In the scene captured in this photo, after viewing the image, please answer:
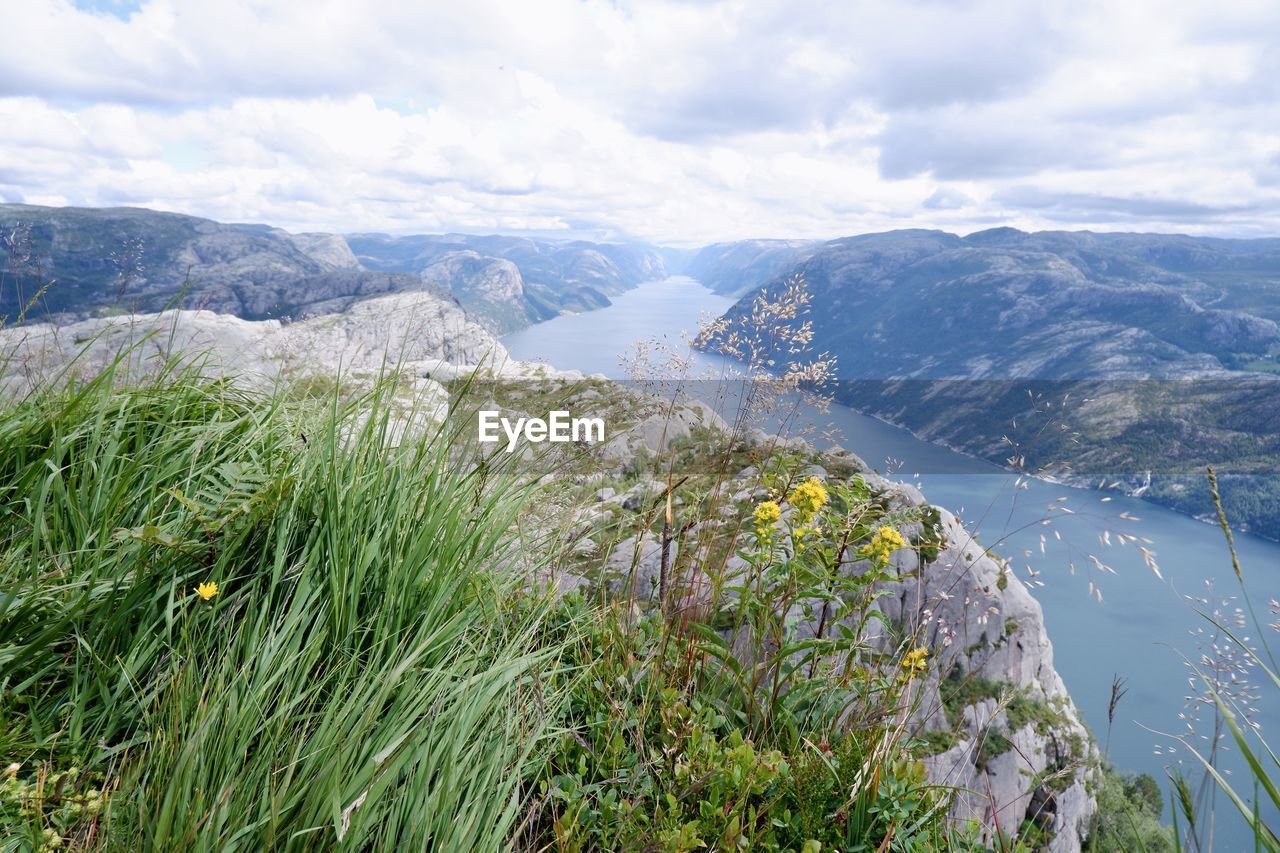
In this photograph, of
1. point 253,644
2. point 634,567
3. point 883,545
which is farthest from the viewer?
point 634,567

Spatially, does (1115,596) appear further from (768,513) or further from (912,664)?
(768,513)

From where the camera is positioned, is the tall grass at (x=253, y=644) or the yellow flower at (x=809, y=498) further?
the yellow flower at (x=809, y=498)

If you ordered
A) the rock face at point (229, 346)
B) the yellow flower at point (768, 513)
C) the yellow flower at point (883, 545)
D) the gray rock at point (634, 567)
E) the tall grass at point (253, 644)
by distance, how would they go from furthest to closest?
the rock face at point (229, 346)
the gray rock at point (634, 567)
the yellow flower at point (768, 513)
the yellow flower at point (883, 545)
the tall grass at point (253, 644)

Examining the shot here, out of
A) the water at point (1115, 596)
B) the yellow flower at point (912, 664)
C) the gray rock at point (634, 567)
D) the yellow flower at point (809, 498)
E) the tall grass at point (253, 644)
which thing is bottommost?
the water at point (1115, 596)

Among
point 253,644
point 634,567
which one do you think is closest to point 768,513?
point 634,567

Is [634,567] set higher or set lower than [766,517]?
lower

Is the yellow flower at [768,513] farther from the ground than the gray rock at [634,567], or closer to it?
farther from the ground

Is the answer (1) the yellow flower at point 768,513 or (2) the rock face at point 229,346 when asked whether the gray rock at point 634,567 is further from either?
(2) the rock face at point 229,346

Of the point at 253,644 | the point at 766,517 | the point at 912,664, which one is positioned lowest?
the point at 912,664

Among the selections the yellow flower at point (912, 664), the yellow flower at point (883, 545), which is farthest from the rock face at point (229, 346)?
the yellow flower at point (912, 664)

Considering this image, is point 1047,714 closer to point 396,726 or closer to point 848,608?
point 848,608

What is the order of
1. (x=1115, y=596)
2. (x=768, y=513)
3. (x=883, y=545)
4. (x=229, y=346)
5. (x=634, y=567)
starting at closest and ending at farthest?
(x=883, y=545)
(x=768, y=513)
(x=634, y=567)
(x=229, y=346)
(x=1115, y=596)
